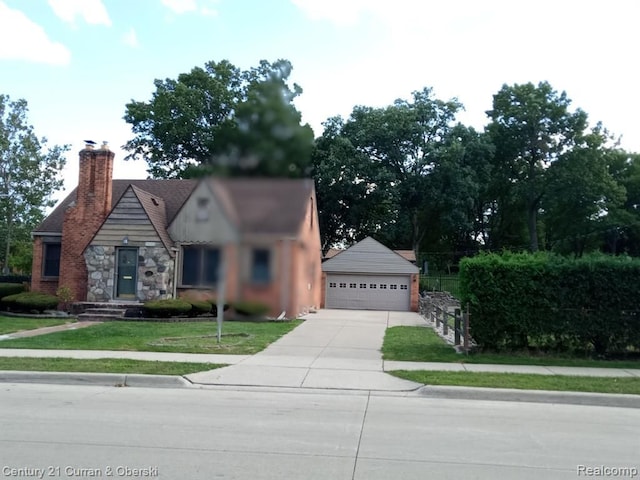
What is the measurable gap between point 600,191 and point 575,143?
4.46 m

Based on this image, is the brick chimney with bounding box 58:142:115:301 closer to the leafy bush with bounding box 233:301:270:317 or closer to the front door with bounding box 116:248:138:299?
the front door with bounding box 116:248:138:299

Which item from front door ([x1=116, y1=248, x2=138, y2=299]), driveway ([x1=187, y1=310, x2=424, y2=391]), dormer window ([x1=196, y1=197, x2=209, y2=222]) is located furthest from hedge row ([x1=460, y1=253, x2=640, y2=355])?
dormer window ([x1=196, y1=197, x2=209, y2=222])

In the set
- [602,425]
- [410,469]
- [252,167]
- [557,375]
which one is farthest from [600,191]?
[252,167]

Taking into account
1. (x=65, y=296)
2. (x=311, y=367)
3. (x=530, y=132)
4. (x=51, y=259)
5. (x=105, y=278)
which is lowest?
(x=311, y=367)

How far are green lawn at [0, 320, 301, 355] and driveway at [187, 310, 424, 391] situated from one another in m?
0.75

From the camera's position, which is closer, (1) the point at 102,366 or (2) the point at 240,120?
(2) the point at 240,120

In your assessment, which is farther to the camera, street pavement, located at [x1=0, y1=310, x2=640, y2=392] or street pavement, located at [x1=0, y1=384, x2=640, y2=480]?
street pavement, located at [x1=0, y1=310, x2=640, y2=392]

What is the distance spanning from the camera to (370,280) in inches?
1347

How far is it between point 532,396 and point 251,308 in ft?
31.2

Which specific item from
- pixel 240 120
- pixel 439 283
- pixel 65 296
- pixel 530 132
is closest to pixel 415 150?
pixel 439 283

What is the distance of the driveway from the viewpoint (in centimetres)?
1043

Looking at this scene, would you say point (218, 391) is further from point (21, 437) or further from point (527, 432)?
point (527, 432)

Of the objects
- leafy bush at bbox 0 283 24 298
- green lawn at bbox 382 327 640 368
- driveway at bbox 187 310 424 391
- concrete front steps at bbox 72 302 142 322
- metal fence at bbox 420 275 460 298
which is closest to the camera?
driveway at bbox 187 310 424 391

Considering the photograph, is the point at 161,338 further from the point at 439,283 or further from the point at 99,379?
the point at 439,283
